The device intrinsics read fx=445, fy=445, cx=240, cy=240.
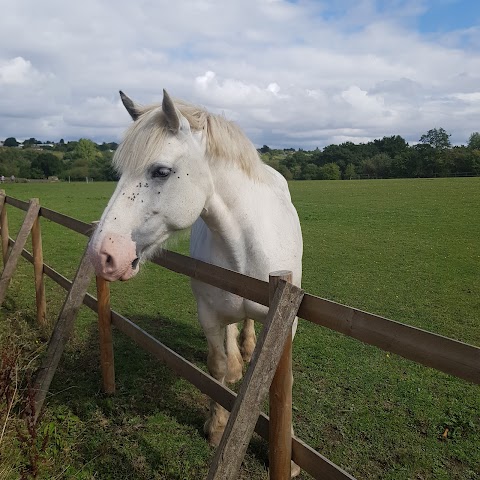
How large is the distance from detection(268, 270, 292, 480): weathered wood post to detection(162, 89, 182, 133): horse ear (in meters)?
1.09

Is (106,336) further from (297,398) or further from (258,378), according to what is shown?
(258,378)

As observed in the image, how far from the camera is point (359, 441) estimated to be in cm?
351

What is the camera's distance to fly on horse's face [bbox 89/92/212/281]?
2.35m

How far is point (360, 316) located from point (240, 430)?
816 millimetres

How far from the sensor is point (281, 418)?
6.97ft

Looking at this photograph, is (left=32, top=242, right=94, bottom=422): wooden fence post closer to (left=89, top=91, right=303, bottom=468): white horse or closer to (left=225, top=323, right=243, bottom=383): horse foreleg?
(left=89, top=91, right=303, bottom=468): white horse

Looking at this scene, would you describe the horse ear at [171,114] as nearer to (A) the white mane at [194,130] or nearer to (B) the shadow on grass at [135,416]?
(A) the white mane at [194,130]

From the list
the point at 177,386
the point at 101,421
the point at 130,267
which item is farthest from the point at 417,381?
the point at 130,267

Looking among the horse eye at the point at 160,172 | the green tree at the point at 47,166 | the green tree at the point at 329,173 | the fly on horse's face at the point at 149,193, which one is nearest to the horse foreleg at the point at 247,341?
the fly on horse's face at the point at 149,193

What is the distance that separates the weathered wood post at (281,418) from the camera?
2.09 meters

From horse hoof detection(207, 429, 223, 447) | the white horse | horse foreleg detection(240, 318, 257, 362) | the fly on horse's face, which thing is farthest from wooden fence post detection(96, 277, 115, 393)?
the fly on horse's face

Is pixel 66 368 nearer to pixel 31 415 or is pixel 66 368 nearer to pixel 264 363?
pixel 31 415

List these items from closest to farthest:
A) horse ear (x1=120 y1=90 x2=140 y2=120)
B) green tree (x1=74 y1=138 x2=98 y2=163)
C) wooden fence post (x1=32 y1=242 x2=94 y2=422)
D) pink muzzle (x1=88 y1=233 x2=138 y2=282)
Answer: pink muzzle (x1=88 y1=233 x2=138 y2=282), horse ear (x1=120 y1=90 x2=140 y2=120), wooden fence post (x1=32 y1=242 x2=94 y2=422), green tree (x1=74 y1=138 x2=98 y2=163)

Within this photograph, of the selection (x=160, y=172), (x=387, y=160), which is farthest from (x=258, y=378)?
(x=387, y=160)
